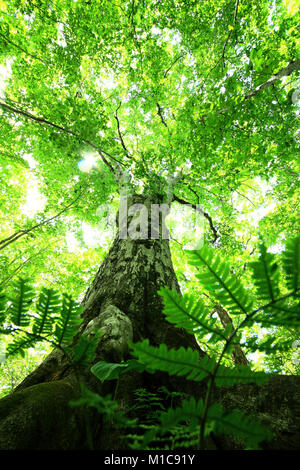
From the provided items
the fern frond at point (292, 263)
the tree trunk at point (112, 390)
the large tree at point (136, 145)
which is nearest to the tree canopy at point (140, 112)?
the large tree at point (136, 145)

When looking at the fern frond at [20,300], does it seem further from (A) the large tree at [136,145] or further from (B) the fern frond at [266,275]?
(B) the fern frond at [266,275]

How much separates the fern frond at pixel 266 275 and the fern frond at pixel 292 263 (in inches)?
1.1

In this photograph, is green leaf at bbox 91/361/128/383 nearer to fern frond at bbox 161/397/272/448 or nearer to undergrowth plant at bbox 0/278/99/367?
undergrowth plant at bbox 0/278/99/367

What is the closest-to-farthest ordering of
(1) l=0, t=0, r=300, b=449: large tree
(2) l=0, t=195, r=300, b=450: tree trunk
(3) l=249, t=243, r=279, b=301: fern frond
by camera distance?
1. (3) l=249, t=243, r=279, b=301: fern frond
2. (2) l=0, t=195, r=300, b=450: tree trunk
3. (1) l=0, t=0, r=300, b=449: large tree

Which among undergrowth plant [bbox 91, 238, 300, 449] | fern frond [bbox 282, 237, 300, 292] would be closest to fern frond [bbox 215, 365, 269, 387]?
undergrowth plant [bbox 91, 238, 300, 449]

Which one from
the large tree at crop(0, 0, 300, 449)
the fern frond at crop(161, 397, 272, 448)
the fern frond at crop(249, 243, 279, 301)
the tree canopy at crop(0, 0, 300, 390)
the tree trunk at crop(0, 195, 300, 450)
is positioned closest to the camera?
the fern frond at crop(161, 397, 272, 448)

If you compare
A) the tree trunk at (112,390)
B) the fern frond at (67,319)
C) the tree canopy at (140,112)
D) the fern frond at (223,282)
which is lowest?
the tree trunk at (112,390)

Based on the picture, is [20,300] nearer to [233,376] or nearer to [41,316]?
[41,316]

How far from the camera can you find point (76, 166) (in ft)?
19.9

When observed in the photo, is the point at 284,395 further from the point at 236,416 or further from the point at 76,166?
the point at 76,166

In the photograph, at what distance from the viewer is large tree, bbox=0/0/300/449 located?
1.06 meters

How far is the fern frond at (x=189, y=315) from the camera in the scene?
61cm

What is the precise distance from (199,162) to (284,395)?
418 centimetres
